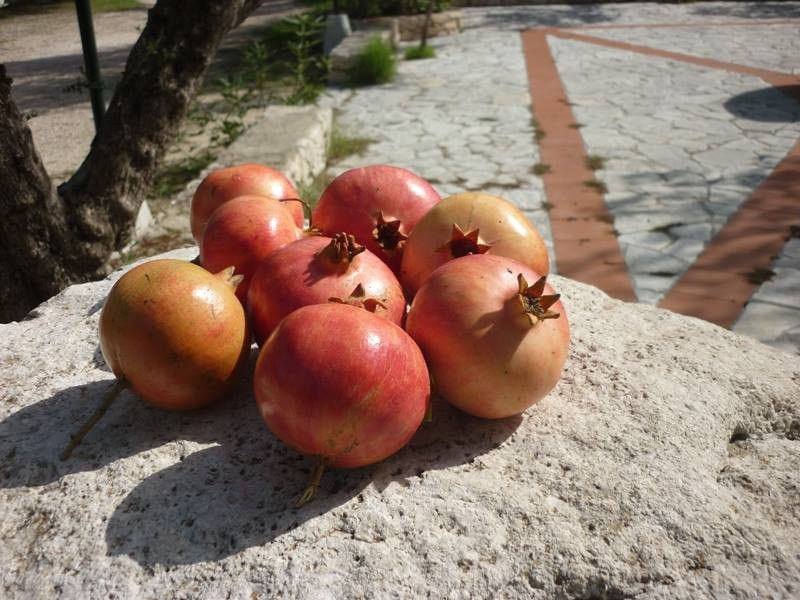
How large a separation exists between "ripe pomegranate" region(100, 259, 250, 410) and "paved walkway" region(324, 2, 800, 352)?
3.13 m

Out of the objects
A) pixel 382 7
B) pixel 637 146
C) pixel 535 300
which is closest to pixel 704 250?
pixel 637 146

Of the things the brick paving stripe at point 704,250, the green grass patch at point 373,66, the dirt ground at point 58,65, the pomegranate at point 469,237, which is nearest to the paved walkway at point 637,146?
the brick paving stripe at point 704,250

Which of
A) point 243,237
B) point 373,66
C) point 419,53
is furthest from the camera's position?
point 419,53

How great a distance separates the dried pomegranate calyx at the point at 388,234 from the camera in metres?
1.85

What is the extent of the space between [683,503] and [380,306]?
74 cm

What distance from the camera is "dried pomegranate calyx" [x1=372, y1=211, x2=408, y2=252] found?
72.9 inches

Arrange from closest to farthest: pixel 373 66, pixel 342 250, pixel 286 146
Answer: pixel 342 250 → pixel 286 146 → pixel 373 66

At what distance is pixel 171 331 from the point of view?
4.90 ft

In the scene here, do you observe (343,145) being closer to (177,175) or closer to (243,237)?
(177,175)

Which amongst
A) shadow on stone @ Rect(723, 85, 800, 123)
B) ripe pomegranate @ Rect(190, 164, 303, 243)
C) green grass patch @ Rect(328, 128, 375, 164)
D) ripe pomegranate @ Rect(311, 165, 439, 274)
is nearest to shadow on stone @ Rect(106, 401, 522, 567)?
ripe pomegranate @ Rect(311, 165, 439, 274)

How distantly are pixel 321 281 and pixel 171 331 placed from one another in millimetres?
333

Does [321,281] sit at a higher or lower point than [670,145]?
higher

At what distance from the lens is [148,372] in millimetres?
1521

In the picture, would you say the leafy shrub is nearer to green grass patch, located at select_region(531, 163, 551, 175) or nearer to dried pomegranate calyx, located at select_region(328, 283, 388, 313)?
green grass patch, located at select_region(531, 163, 551, 175)
